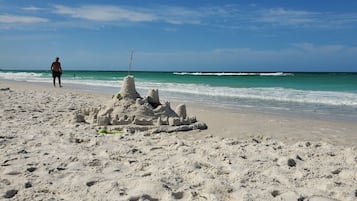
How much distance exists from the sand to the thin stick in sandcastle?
0.33 metres

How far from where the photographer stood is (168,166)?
409cm

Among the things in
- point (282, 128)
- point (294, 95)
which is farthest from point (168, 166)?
point (294, 95)

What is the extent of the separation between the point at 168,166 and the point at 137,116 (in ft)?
9.76

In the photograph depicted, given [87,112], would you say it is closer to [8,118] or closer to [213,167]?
[8,118]

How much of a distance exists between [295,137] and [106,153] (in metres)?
3.29

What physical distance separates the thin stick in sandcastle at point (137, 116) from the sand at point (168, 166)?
33 centimetres

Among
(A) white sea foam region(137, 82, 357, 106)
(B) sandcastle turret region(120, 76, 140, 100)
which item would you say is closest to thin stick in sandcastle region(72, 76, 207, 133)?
(B) sandcastle turret region(120, 76, 140, 100)

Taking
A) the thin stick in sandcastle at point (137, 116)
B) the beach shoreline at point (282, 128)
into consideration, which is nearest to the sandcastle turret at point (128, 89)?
the thin stick in sandcastle at point (137, 116)

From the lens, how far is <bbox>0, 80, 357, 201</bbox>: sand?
3297 millimetres

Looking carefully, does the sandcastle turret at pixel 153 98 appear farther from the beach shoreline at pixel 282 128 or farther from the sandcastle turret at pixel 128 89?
the beach shoreline at pixel 282 128

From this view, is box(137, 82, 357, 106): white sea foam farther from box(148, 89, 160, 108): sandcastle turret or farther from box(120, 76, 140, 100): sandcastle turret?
box(120, 76, 140, 100): sandcastle turret

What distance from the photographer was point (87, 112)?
26.3 ft

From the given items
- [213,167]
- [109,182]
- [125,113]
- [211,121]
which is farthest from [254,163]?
[211,121]

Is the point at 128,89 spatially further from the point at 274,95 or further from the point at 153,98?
the point at 274,95
